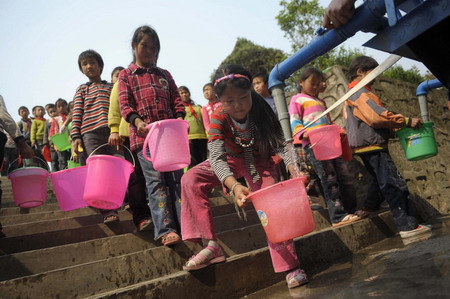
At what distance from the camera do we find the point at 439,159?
571 centimetres

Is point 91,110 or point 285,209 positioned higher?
point 91,110

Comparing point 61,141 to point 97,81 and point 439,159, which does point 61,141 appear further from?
point 439,159

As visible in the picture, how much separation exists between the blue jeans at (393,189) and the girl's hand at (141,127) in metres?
2.25

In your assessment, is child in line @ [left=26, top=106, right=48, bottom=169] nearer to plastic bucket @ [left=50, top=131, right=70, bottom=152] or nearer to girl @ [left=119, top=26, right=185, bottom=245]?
plastic bucket @ [left=50, top=131, right=70, bottom=152]

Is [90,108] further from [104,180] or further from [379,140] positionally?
[379,140]

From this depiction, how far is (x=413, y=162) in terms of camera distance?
5258mm

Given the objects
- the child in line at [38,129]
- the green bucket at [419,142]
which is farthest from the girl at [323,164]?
the child in line at [38,129]

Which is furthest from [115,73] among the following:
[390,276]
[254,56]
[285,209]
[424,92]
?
[254,56]

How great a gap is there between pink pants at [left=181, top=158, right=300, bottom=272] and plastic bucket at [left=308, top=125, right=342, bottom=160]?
4.07ft

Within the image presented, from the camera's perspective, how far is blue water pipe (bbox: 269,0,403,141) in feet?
5.24

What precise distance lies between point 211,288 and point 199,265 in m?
0.16

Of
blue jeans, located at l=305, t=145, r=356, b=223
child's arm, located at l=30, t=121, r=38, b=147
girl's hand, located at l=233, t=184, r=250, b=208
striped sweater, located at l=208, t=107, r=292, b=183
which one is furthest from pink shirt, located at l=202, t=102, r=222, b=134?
child's arm, located at l=30, t=121, r=38, b=147

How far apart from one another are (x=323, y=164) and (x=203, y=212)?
6.63 feet

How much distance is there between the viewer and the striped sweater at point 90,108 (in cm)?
412
